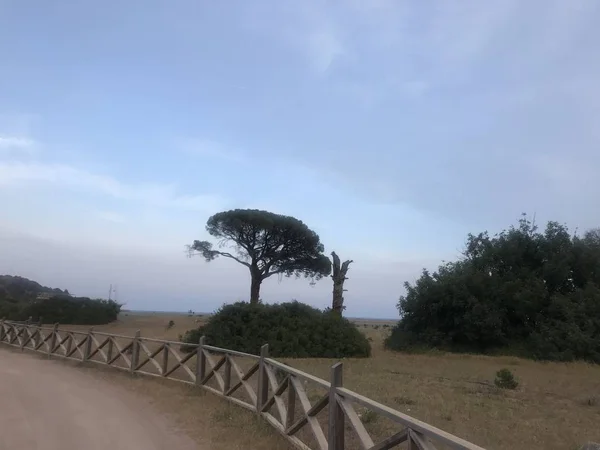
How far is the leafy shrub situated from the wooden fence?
25.9m

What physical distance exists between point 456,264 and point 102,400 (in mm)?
22690

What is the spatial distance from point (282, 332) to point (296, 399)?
11.3 metres

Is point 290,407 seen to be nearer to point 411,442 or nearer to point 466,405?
point 411,442

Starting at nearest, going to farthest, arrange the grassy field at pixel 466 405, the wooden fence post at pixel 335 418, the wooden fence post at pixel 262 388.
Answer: the wooden fence post at pixel 335 418
the grassy field at pixel 466 405
the wooden fence post at pixel 262 388

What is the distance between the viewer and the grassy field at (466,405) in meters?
7.97

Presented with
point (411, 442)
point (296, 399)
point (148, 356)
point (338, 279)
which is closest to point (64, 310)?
point (338, 279)

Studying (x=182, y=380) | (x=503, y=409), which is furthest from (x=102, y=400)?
(x=503, y=409)

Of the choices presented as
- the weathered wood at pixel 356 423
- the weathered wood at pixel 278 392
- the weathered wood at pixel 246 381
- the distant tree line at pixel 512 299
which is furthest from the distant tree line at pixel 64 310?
the weathered wood at pixel 356 423

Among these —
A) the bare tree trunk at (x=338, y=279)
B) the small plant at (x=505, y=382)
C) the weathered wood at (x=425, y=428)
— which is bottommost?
the small plant at (x=505, y=382)

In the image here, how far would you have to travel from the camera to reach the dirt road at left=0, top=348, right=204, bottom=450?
7113mm

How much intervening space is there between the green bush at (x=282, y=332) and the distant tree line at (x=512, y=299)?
6396mm

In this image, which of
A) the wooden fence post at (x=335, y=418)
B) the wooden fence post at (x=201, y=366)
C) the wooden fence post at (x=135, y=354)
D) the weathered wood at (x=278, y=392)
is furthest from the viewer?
the wooden fence post at (x=135, y=354)

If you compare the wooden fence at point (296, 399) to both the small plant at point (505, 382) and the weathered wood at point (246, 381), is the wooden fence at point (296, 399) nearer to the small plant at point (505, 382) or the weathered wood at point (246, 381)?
the weathered wood at point (246, 381)

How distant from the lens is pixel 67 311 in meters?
41.6
